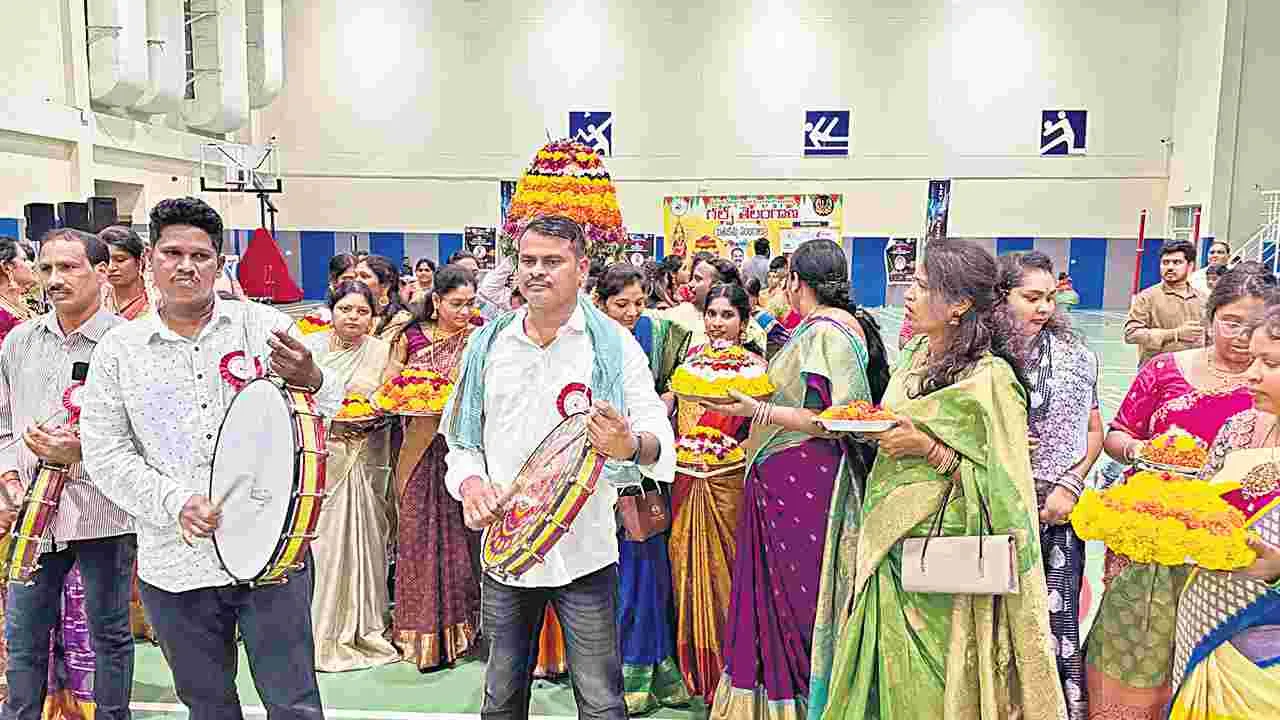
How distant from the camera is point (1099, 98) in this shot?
22062 mm

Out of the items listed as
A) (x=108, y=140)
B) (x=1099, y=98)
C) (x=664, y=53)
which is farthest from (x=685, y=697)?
(x=1099, y=98)

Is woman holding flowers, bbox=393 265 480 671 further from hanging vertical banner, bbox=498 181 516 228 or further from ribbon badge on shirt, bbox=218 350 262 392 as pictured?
hanging vertical banner, bbox=498 181 516 228

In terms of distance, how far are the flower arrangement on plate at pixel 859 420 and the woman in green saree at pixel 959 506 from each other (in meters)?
0.04

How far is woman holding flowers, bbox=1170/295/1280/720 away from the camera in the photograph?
7.32ft

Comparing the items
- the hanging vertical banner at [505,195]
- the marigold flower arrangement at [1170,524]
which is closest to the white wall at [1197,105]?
the hanging vertical banner at [505,195]

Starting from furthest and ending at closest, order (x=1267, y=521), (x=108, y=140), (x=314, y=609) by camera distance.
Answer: (x=108, y=140) → (x=314, y=609) → (x=1267, y=521)

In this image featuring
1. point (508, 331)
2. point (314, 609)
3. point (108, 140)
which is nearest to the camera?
point (508, 331)

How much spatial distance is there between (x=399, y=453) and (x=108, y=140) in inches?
574

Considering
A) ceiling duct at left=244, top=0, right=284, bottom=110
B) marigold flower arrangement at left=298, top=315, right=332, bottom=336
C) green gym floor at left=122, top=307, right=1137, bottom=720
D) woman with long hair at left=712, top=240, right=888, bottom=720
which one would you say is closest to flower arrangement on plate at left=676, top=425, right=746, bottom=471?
woman with long hair at left=712, top=240, right=888, bottom=720

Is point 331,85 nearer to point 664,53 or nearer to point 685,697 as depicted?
point 664,53

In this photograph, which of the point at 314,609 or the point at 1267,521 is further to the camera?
the point at 314,609

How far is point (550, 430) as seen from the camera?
270 cm

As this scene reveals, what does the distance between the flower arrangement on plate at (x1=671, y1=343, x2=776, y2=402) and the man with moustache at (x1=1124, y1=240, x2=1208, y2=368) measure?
4.21 metres

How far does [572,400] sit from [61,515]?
5.45 feet
